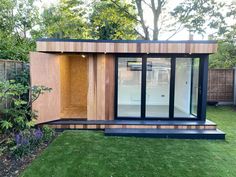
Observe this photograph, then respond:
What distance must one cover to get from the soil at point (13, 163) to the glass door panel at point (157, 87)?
3.23 metres

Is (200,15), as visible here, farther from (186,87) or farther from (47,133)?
(47,133)

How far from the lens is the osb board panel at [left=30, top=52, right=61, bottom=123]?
5427 mm

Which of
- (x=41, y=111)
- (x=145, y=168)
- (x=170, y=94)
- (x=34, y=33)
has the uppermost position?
(x=34, y=33)

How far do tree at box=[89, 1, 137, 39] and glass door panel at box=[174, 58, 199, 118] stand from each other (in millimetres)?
7542

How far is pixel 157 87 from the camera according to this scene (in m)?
6.23

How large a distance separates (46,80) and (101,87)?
145 centimetres

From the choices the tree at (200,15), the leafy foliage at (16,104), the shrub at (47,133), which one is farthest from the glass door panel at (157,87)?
the tree at (200,15)

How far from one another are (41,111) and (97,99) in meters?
1.49

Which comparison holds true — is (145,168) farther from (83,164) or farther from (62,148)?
(62,148)

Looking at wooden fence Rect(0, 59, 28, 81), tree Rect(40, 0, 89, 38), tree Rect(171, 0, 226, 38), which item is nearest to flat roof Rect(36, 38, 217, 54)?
wooden fence Rect(0, 59, 28, 81)

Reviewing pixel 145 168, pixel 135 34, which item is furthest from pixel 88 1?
pixel 145 168

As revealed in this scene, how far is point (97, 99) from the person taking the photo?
6.19 meters

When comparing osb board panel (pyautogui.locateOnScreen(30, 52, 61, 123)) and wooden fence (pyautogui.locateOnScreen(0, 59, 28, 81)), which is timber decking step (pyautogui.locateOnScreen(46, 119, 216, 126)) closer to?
osb board panel (pyautogui.locateOnScreen(30, 52, 61, 123))

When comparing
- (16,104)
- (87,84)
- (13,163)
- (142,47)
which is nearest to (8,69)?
(16,104)
